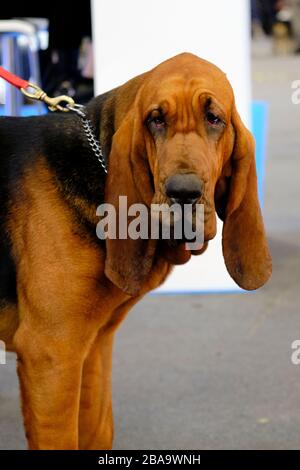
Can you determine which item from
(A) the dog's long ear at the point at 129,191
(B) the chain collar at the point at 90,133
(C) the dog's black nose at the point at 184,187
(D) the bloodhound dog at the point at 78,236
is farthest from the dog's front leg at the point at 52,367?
(C) the dog's black nose at the point at 184,187

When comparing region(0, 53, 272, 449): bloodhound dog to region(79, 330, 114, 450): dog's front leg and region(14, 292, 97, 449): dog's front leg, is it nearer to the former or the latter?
region(14, 292, 97, 449): dog's front leg

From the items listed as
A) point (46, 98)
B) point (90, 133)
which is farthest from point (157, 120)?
point (46, 98)

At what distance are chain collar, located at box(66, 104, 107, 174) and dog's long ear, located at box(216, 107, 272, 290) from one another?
0.42 metres

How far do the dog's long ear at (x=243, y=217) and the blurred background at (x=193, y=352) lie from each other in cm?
107

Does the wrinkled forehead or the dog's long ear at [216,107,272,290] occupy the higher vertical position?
the wrinkled forehead

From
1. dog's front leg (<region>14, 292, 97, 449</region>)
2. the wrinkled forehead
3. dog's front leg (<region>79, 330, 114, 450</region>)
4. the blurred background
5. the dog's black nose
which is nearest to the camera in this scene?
the dog's black nose

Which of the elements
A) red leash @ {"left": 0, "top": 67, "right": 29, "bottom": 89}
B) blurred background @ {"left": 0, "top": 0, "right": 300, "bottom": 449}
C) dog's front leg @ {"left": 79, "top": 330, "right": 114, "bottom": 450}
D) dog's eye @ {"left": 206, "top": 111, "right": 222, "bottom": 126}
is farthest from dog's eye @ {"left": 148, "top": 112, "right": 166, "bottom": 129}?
blurred background @ {"left": 0, "top": 0, "right": 300, "bottom": 449}

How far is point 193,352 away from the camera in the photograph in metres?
5.21

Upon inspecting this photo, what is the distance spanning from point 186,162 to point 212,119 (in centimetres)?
21

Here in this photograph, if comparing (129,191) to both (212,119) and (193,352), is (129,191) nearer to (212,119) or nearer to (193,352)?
(212,119)

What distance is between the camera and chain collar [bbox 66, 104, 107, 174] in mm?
3234

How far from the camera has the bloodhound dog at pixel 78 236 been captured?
3.04 metres

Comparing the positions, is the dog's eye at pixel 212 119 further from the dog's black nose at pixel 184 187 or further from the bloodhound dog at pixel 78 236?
the dog's black nose at pixel 184 187
